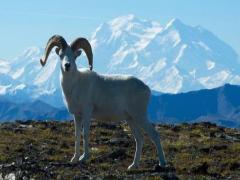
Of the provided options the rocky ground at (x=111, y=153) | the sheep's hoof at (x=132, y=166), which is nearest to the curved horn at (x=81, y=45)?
the rocky ground at (x=111, y=153)

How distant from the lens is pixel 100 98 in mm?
26812

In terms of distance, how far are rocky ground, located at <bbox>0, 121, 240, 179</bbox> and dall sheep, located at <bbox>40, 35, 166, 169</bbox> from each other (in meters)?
1.33

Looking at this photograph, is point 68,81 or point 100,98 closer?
point 100,98

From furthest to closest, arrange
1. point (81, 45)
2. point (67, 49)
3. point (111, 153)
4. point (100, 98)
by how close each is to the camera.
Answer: point (111, 153) < point (81, 45) < point (100, 98) < point (67, 49)

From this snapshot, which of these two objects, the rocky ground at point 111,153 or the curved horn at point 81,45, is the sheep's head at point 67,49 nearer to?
the curved horn at point 81,45

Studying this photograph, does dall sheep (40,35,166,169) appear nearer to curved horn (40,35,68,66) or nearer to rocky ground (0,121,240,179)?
curved horn (40,35,68,66)

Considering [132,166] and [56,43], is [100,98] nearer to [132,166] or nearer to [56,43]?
[56,43]

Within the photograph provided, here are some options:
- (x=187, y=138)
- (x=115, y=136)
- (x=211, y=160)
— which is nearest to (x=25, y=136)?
(x=115, y=136)

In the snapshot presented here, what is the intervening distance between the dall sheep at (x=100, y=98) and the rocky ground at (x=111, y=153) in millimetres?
1329

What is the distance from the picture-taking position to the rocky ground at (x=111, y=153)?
24.2 metres

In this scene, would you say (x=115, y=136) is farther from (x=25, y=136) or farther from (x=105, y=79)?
(x=105, y=79)

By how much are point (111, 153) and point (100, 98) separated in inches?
100

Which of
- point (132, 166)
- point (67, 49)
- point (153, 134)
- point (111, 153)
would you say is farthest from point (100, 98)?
point (132, 166)

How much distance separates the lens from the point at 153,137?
26.7 meters
